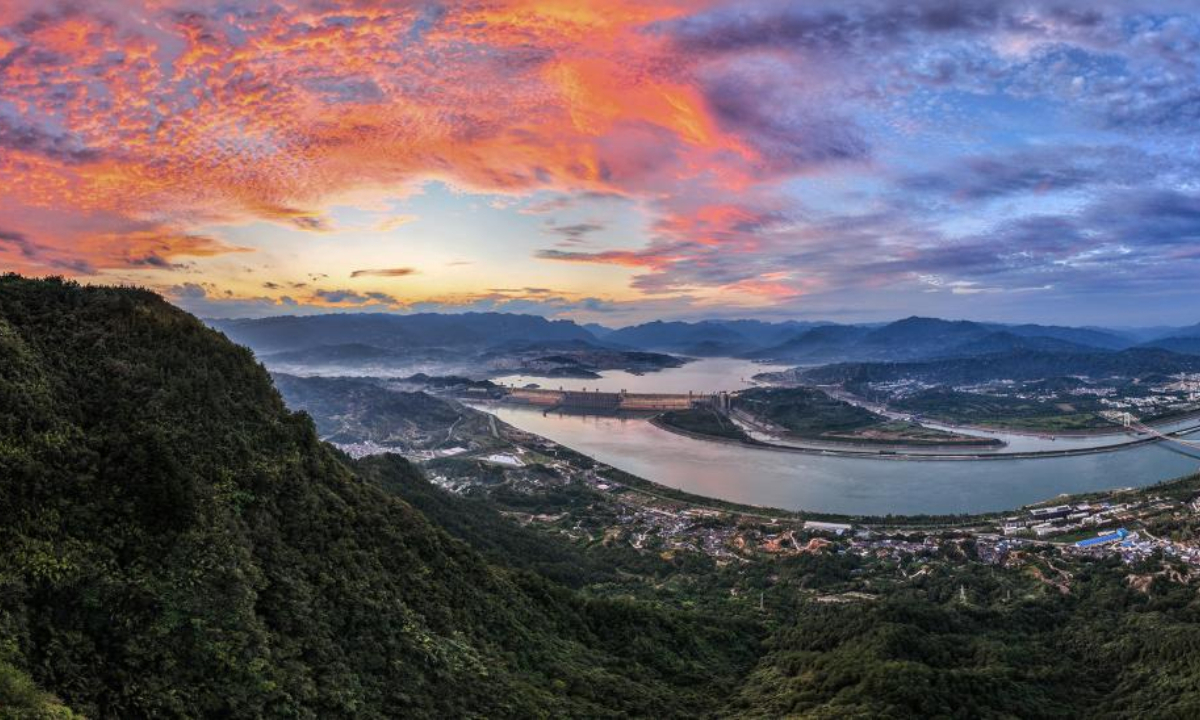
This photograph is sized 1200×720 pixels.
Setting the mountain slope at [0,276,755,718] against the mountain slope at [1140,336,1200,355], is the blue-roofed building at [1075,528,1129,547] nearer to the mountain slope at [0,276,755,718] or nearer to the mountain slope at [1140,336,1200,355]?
the mountain slope at [0,276,755,718]

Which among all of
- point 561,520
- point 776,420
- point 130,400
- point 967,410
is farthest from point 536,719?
point 967,410

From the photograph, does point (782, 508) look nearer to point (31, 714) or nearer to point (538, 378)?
point (31, 714)

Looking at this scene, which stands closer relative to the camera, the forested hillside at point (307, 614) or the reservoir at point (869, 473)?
the forested hillside at point (307, 614)

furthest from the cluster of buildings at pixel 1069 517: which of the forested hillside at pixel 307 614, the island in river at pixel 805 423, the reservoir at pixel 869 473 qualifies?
the island in river at pixel 805 423

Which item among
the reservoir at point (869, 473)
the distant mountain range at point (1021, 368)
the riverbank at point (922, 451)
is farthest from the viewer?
the distant mountain range at point (1021, 368)

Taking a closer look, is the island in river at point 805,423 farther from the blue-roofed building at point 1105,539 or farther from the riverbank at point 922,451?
the blue-roofed building at point 1105,539

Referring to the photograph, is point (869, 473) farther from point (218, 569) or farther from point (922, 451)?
point (218, 569)
